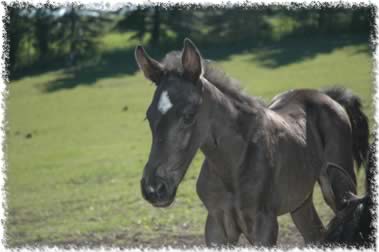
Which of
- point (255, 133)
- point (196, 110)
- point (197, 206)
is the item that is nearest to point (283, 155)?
point (255, 133)

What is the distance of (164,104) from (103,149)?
16101 mm

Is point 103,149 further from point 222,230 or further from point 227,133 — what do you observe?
point 227,133

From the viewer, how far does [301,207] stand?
7.30 m

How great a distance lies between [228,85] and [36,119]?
2325 cm

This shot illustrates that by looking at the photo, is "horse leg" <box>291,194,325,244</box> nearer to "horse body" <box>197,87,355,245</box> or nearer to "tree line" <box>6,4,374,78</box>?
"horse body" <box>197,87,355,245</box>

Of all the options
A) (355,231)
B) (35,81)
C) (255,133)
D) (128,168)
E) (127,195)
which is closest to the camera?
(355,231)

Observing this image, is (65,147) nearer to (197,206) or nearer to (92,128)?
(92,128)

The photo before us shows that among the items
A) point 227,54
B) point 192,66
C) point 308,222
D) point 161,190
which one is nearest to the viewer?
point 161,190

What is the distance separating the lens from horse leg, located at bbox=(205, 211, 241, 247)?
5.82 m

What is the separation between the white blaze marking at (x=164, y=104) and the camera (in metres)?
5.05

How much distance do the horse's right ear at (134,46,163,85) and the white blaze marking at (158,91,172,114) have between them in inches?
14.5

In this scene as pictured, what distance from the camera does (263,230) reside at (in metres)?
5.71

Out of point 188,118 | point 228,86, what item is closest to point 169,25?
point 228,86

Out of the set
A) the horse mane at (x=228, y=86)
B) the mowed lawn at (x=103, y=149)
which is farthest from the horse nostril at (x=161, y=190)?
the mowed lawn at (x=103, y=149)
